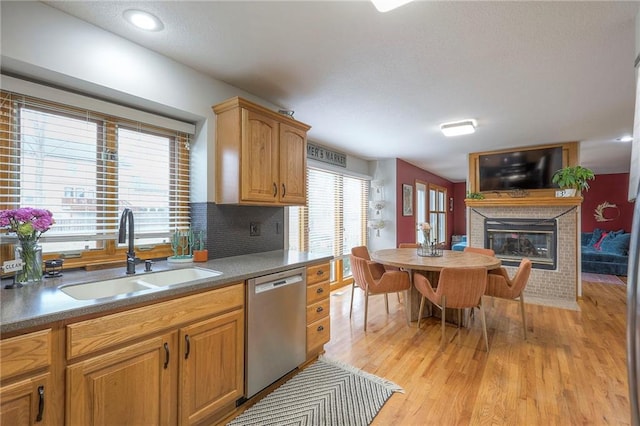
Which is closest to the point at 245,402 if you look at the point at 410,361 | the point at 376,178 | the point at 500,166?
the point at 410,361

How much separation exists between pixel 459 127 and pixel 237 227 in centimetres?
275

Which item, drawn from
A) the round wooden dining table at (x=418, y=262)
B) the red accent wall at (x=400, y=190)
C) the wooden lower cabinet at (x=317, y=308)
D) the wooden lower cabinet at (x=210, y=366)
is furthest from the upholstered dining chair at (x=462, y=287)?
the red accent wall at (x=400, y=190)

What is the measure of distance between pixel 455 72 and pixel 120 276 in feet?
8.85

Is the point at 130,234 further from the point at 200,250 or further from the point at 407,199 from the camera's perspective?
the point at 407,199

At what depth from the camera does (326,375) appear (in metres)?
2.31

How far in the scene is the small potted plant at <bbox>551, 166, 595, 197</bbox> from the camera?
13.1 feet

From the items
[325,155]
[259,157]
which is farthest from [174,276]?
[325,155]

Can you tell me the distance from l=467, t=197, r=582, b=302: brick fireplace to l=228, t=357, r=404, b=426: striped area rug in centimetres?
366

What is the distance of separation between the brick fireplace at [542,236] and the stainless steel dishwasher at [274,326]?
3920 millimetres

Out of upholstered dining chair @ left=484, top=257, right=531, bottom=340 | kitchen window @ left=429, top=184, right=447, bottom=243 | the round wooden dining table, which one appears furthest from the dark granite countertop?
kitchen window @ left=429, top=184, right=447, bottom=243

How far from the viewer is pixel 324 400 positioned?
200 centimetres

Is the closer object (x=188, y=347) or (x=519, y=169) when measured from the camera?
(x=188, y=347)

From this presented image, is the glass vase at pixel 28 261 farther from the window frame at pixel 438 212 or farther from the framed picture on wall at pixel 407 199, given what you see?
the window frame at pixel 438 212

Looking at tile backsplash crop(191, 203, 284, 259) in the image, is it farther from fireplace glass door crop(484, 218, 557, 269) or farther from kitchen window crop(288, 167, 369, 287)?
fireplace glass door crop(484, 218, 557, 269)
